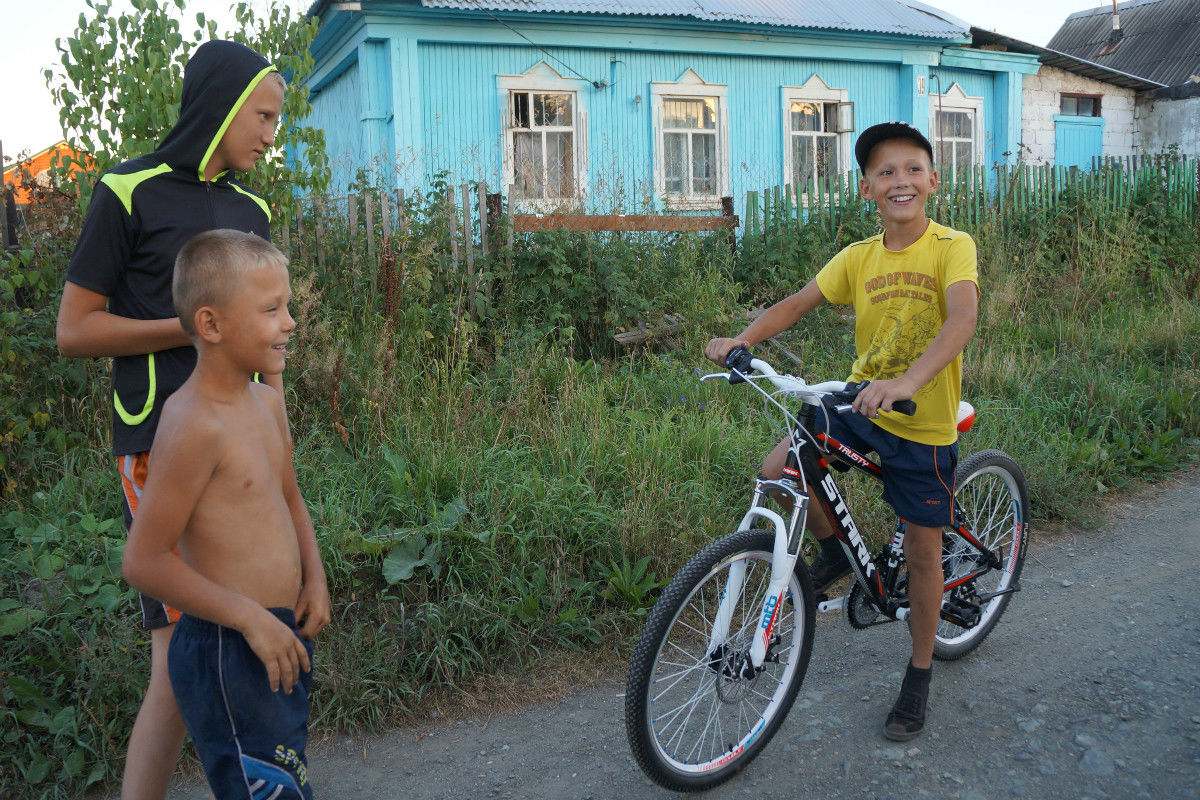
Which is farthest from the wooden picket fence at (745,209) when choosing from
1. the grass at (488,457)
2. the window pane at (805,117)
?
the window pane at (805,117)

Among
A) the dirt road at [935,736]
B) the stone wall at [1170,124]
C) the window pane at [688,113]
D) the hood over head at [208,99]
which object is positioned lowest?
the dirt road at [935,736]

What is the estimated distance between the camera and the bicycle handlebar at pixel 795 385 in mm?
2660

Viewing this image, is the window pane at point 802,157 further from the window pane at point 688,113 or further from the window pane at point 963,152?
the window pane at point 963,152

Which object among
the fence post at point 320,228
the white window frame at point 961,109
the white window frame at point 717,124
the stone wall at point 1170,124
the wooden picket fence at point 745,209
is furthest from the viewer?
the stone wall at point 1170,124

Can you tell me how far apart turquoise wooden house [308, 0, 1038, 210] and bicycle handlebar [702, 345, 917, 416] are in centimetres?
781

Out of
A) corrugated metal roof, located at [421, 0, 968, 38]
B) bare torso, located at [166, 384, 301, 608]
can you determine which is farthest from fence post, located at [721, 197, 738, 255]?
bare torso, located at [166, 384, 301, 608]

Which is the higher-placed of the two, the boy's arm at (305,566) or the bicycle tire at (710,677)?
the boy's arm at (305,566)

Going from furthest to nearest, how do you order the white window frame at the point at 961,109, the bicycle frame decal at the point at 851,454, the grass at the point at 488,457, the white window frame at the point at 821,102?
the white window frame at the point at 961,109 < the white window frame at the point at 821,102 < the grass at the point at 488,457 < the bicycle frame decal at the point at 851,454

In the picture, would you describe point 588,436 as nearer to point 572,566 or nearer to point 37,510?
point 572,566

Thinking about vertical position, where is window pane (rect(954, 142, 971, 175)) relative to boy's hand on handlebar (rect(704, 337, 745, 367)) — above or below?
above

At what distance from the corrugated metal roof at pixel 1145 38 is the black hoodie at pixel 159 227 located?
75.9 feet

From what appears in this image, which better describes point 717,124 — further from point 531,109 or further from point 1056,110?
point 1056,110

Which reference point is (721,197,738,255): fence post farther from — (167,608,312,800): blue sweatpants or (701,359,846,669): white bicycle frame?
(167,608,312,800): blue sweatpants

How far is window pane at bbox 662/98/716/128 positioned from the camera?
1333cm
